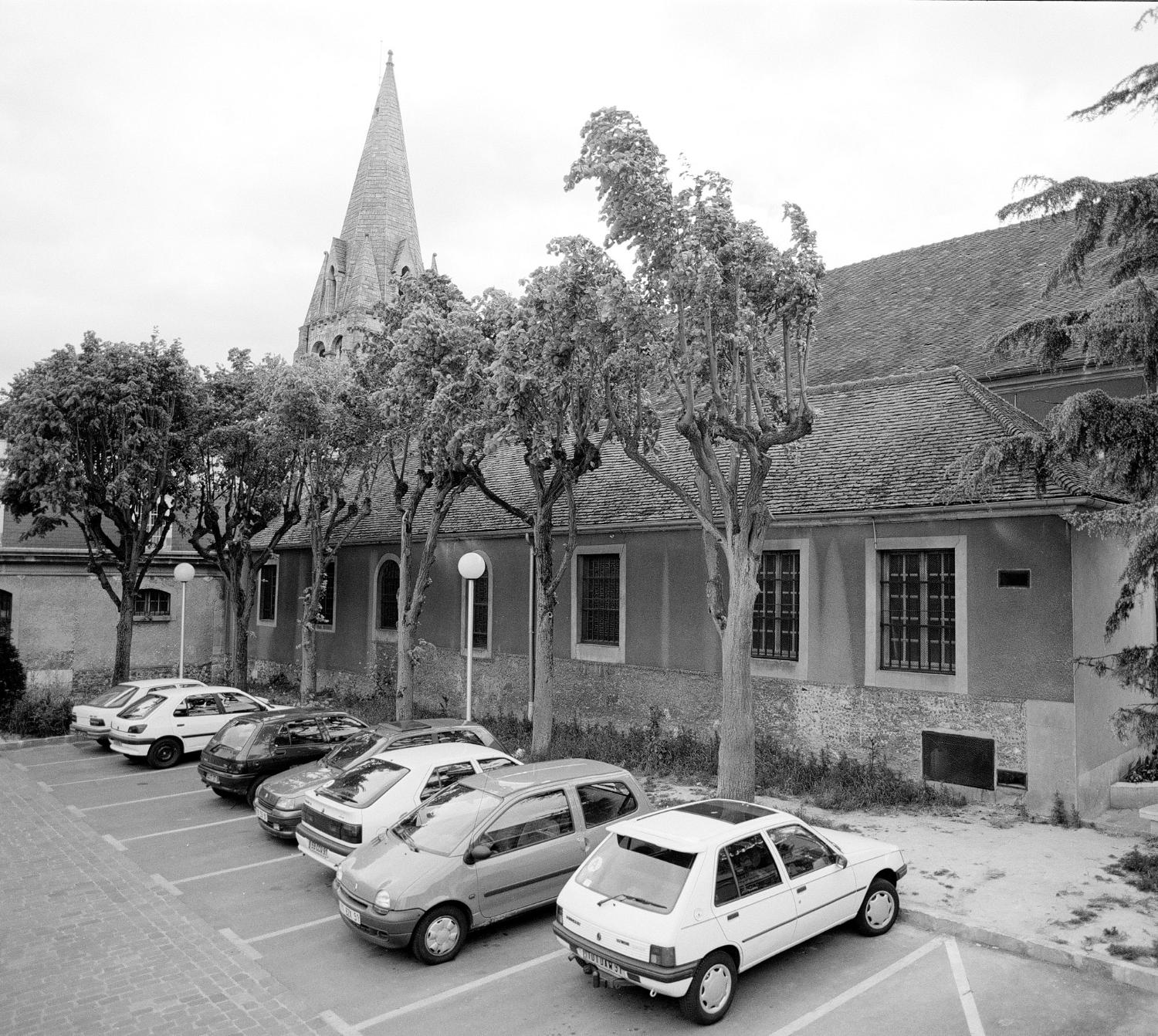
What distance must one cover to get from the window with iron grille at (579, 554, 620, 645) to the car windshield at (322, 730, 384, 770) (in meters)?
6.82

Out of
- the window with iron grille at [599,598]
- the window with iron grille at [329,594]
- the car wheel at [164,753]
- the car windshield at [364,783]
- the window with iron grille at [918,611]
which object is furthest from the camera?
the window with iron grille at [329,594]

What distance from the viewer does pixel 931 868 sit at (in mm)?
10414

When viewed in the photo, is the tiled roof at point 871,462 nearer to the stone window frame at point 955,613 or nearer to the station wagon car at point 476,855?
the stone window frame at point 955,613

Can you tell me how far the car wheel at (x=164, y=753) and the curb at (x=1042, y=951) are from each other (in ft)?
47.3

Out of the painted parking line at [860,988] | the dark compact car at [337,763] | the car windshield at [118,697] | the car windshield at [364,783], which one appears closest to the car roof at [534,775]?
the car windshield at [364,783]

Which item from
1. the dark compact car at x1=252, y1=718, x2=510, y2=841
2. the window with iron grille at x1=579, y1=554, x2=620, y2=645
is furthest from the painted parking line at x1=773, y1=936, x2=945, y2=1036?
the window with iron grille at x1=579, y1=554, x2=620, y2=645

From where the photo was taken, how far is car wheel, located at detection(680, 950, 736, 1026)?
6.99 m

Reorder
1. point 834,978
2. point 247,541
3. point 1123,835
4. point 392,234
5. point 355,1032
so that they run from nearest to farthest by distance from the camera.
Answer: point 355,1032
point 834,978
point 1123,835
point 247,541
point 392,234

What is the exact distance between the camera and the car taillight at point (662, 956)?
6.85 m

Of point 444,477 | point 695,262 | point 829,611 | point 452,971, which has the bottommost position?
point 452,971

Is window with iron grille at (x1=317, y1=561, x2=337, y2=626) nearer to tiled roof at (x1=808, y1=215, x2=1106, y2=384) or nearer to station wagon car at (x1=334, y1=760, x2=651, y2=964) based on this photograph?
tiled roof at (x1=808, y1=215, x2=1106, y2=384)

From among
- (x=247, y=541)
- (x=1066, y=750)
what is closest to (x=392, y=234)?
(x=247, y=541)

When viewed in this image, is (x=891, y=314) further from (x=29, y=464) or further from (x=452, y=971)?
(x=29, y=464)

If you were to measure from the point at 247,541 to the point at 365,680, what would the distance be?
527 centimetres
